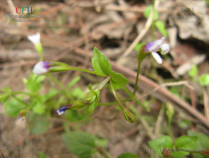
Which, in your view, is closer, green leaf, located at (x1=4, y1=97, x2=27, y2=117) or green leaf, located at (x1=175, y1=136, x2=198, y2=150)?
green leaf, located at (x1=175, y1=136, x2=198, y2=150)

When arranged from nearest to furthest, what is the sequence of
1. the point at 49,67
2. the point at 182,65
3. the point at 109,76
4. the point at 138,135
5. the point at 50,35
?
the point at 49,67, the point at 109,76, the point at 138,135, the point at 182,65, the point at 50,35

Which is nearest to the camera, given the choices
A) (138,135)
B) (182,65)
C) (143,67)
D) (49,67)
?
(49,67)

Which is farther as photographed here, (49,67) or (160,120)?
(160,120)

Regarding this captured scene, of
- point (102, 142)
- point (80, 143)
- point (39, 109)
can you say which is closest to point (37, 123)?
point (39, 109)

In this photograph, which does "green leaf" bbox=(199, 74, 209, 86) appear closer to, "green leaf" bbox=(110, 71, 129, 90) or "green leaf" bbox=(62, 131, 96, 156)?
"green leaf" bbox=(110, 71, 129, 90)

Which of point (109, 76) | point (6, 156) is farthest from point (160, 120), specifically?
point (6, 156)

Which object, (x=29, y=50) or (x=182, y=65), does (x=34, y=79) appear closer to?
(x=29, y=50)

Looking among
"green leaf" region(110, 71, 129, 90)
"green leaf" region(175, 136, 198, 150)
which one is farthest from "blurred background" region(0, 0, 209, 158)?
"green leaf" region(110, 71, 129, 90)

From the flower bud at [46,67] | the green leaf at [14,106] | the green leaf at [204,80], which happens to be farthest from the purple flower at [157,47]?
the green leaf at [14,106]
